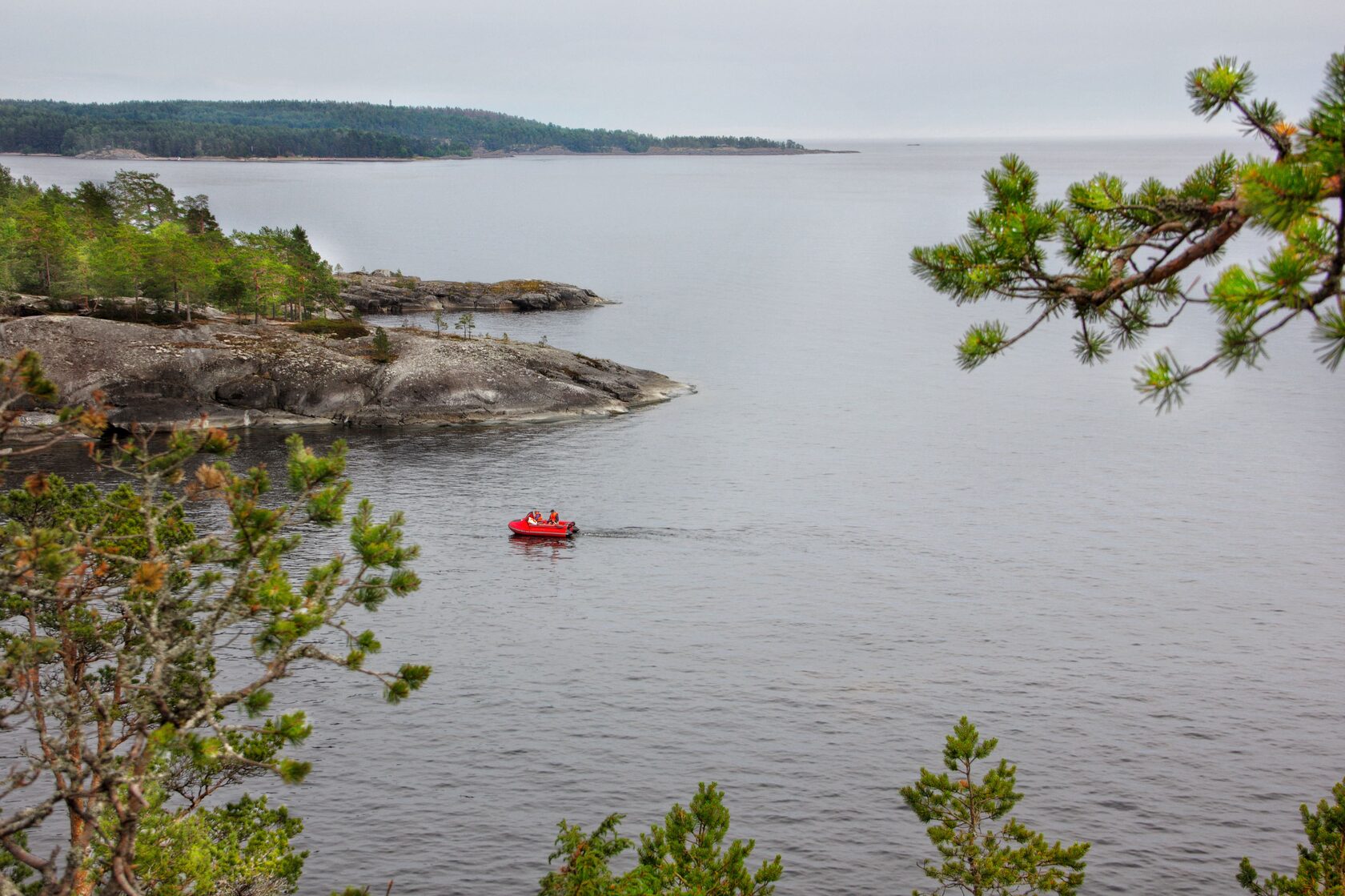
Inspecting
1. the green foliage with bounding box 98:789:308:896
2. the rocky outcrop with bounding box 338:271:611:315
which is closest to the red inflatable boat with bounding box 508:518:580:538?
the green foliage with bounding box 98:789:308:896

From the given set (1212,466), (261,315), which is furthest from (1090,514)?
(261,315)

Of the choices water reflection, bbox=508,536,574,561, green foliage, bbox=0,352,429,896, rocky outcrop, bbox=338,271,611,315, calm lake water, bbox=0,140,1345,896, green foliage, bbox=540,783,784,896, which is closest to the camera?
green foliage, bbox=0,352,429,896

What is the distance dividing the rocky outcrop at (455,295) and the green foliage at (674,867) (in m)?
138

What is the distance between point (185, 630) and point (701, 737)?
91.4 ft

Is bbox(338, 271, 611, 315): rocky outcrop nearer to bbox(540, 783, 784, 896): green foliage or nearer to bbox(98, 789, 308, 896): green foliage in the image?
bbox(98, 789, 308, 896): green foliage

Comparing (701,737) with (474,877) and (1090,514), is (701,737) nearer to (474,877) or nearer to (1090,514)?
(474,877)

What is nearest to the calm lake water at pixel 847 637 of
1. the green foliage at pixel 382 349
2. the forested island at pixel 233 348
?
the forested island at pixel 233 348

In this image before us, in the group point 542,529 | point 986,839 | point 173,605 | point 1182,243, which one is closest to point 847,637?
point 542,529

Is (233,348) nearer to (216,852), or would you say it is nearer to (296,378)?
(296,378)

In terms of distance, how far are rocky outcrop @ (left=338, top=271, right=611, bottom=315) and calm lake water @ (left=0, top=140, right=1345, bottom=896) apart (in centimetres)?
6341

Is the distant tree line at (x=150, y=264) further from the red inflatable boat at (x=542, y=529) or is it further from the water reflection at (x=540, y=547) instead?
the water reflection at (x=540, y=547)

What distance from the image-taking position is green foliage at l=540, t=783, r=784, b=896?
20.7 meters

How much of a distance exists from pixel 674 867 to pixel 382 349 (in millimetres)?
86248

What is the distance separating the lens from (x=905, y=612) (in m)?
56.5
